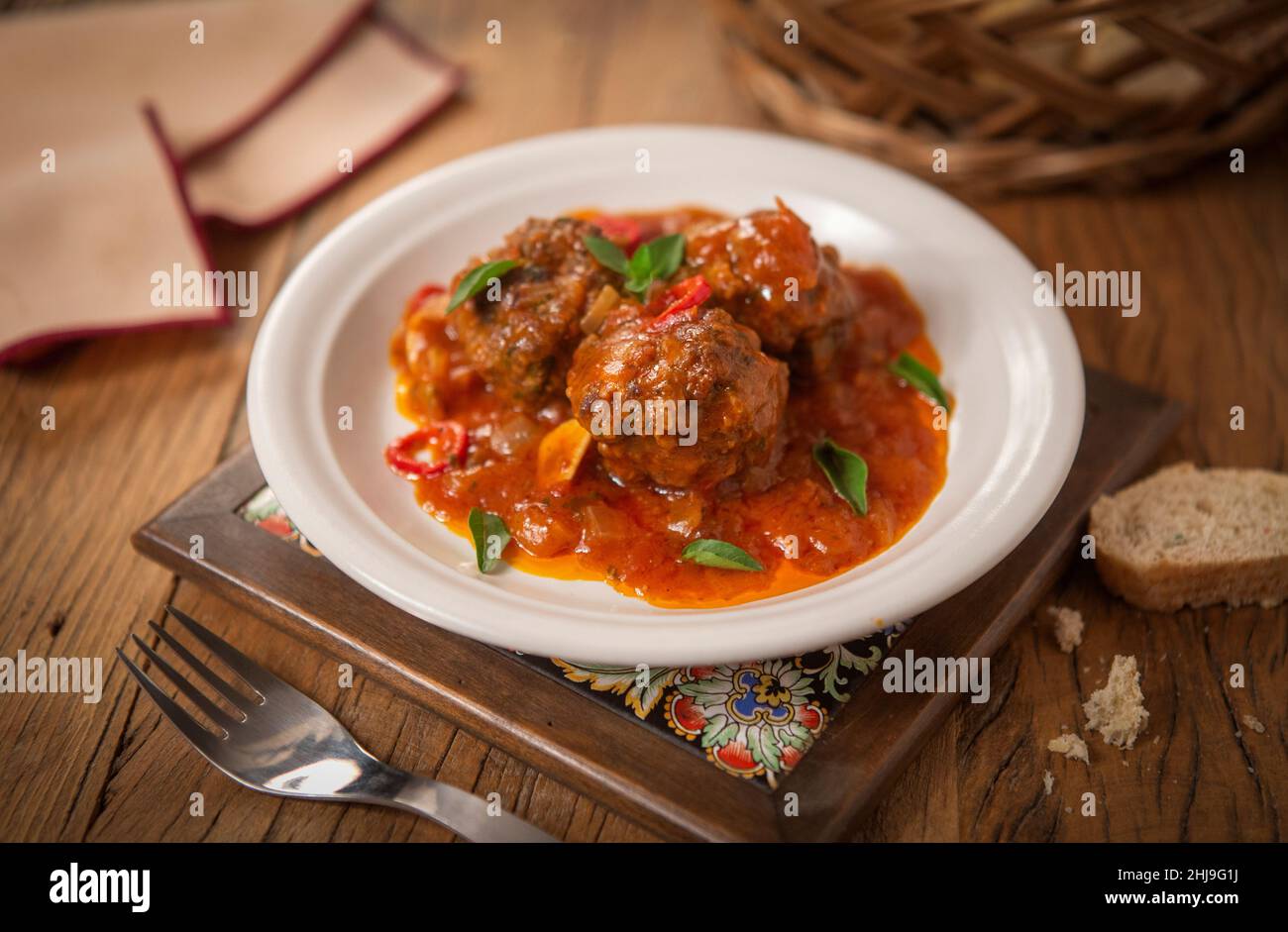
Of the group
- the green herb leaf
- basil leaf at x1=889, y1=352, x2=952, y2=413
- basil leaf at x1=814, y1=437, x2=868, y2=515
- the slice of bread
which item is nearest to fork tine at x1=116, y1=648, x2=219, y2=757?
the green herb leaf

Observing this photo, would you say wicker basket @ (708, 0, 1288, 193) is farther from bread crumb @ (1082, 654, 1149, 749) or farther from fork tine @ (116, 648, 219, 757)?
fork tine @ (116, 648, 219, 757)

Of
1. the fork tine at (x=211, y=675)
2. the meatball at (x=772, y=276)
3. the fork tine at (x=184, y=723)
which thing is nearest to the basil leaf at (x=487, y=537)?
the fork tine at (x=211, y=675)

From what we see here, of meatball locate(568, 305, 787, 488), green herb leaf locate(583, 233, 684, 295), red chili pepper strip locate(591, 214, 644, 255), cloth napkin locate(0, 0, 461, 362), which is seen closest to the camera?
meatball locate(568, 305, 787, 488)

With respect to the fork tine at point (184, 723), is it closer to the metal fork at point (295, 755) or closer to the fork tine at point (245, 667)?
the metal fork at point (295, 755)

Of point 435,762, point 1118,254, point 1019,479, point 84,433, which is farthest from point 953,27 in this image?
point 84,433

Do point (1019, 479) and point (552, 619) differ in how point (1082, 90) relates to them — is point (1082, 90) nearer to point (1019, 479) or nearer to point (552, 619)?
point (1019, 479)
